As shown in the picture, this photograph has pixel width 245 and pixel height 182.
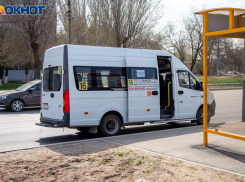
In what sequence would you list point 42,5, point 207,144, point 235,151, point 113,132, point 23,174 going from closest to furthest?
point 23,174 → point 235,151 → point 207,144 → point 113,132 → point 42,5

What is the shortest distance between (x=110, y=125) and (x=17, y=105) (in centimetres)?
849

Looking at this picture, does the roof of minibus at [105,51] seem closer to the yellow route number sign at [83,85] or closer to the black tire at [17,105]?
the yellow route number sign at [83,85]

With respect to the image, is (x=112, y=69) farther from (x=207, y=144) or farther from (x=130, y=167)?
(x=130, y=167)

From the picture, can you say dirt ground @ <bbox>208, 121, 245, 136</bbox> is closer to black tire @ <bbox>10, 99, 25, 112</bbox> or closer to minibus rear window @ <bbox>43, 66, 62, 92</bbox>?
minibus rear window @ <bbox>43, 66, 62, 92</bbox>

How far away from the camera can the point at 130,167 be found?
5.41 metres

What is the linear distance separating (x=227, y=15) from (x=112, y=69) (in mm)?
3621

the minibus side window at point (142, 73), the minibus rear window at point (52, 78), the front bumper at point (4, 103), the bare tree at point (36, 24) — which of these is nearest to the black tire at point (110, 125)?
the minibus side window at point (142, 73)

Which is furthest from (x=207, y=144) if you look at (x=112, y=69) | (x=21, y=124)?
(x=21, y=124)

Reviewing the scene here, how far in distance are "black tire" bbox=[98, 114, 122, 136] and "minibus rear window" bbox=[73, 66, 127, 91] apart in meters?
0.89

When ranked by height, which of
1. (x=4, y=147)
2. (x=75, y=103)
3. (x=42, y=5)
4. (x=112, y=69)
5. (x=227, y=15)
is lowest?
(x=4, y=147)

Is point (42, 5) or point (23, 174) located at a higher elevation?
point (42, 5)

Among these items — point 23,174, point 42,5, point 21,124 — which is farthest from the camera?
Answer: point 42,5

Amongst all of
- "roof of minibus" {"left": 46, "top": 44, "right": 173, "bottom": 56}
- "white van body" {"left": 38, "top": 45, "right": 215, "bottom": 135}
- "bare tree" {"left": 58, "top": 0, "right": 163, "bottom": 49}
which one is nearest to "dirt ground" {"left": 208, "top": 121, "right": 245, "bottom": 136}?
"white van body" {"left": 38, "top": 45, "right": 215, "bottom": 135}

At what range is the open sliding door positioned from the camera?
30.0 feet
